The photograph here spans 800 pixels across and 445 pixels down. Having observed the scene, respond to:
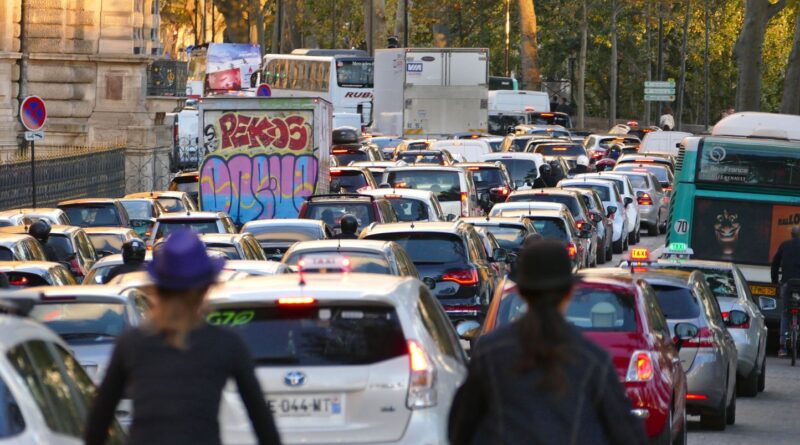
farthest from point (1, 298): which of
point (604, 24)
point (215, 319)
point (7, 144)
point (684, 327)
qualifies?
point (604, 24)

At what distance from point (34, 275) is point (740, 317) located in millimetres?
6673

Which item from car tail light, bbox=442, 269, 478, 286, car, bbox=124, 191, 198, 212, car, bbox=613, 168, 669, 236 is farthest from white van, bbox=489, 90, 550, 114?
car tail light, bbox=442, 269, 478, 286

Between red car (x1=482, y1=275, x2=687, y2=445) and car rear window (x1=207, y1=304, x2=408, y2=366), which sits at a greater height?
car rear window (x1=207, y1=304, x2=408, y2=366)

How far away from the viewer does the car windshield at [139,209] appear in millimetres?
30469

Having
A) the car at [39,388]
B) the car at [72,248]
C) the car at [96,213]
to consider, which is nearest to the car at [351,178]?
the car at [96,213]

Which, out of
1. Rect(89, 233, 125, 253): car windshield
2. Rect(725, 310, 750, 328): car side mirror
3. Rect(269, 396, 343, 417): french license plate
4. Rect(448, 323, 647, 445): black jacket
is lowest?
Rect(89, 233, 125, 253): car windshield

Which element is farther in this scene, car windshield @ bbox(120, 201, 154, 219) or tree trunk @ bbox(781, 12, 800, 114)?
tree trunk @ bbox(781, 12, 800, 114)

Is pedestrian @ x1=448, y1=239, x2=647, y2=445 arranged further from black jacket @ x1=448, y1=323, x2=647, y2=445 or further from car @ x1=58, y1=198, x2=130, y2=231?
car @ x1=58, y1=198, x2=130, y2=231

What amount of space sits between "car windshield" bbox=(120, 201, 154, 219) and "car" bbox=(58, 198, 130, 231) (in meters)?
1.63

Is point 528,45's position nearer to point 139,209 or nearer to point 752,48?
point 752,48

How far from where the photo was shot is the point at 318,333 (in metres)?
8.37

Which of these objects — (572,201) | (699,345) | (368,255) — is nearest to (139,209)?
(572,201)

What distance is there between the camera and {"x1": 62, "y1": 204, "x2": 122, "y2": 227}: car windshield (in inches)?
1117

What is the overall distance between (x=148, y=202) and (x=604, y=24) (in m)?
74.4
